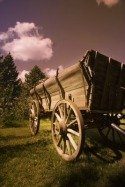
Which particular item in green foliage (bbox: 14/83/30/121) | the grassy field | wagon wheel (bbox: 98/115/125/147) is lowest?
the grassy field

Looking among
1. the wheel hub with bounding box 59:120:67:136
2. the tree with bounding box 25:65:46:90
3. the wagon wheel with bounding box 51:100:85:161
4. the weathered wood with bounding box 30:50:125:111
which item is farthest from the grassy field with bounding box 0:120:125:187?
the tree with bounding box 25:65:46:90

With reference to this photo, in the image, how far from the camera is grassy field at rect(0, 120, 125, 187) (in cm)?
412

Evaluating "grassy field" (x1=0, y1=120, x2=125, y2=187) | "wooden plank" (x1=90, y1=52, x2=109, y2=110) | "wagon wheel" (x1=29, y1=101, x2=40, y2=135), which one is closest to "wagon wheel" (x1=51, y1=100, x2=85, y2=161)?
"grassy field" (x1=0, y1=120, x2=125, y2=187)

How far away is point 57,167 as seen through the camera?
16.0 ft

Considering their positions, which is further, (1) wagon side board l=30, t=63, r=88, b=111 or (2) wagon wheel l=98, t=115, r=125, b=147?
(2) wagon wheel l=98, t=115, r=125, b=147

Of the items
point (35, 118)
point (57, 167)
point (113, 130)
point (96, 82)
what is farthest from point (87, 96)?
point (35, 118)

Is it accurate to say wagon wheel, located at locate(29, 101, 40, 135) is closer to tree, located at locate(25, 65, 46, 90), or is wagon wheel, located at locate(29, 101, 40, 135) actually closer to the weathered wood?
the weathered wood

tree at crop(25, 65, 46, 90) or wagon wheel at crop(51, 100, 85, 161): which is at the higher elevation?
tree at crop(25, 65, 46, 90)

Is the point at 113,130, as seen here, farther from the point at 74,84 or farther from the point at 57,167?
the point at 57,167

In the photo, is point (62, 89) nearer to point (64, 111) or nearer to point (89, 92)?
point (64, 111)

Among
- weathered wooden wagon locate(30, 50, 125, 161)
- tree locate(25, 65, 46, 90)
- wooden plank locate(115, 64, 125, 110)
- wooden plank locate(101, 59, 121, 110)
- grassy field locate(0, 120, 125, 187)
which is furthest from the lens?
tree locate(25, 65, 46, 90)

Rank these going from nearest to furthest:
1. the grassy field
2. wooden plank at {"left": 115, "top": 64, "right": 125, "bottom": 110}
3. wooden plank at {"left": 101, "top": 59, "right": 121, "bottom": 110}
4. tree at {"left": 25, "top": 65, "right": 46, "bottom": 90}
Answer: the grassy field → wooden plank at {"left": 101, "top": 59, "right": 121, "bottom": 110} → wooden plank at {"left": 115, "top": 64, "right": 125, "bottom": 110} → tree at {"left": 25, "top": 65, "right": 46, "bottom": 90}

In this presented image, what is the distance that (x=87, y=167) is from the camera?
4.73 metres

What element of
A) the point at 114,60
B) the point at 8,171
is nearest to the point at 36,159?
the point at 8,171
